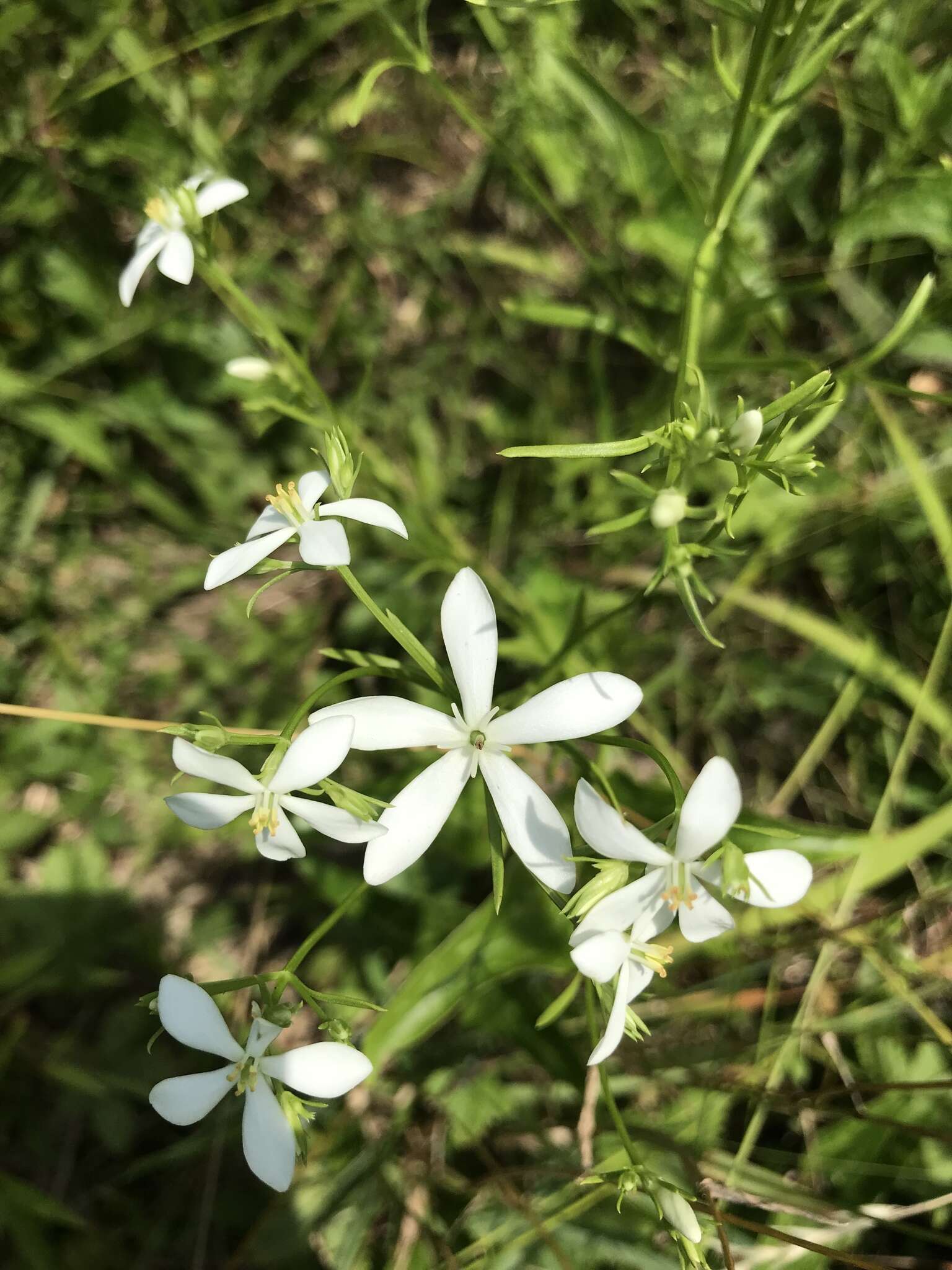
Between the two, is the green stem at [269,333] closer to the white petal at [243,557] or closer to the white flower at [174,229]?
the white flower at [174,229]

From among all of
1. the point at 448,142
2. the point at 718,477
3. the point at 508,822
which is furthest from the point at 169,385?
the point at 508,822

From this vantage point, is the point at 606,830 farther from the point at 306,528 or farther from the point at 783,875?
the point at 306,528

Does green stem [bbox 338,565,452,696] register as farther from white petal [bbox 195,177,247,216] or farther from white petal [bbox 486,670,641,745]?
white petal [bbox 195,177,247,216]

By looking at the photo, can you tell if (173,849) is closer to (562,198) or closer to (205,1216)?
(205,1216)

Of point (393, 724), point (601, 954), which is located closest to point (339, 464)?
point (393, 724)

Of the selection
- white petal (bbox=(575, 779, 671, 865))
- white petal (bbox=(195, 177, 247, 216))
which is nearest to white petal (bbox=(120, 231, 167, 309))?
white petal (bbox=(195, 177, 247, 216))

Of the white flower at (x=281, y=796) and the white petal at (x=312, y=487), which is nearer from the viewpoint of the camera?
the white flower at (x=281, y=796)

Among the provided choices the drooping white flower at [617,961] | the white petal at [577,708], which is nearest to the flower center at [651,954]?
the drooping white flower at [617,961]
